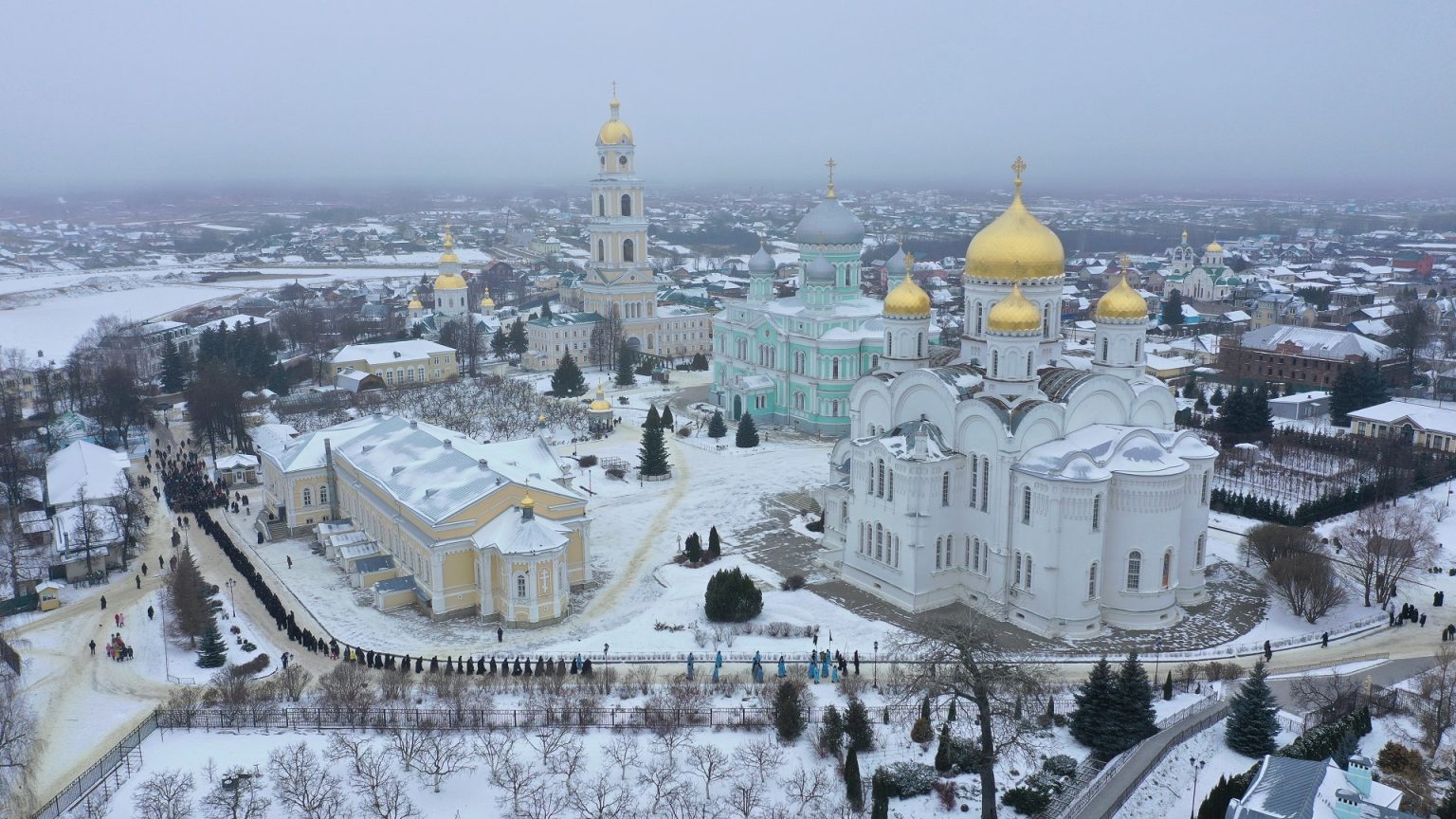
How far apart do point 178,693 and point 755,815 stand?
1118 cm

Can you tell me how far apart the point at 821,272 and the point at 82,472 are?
83.1 ft

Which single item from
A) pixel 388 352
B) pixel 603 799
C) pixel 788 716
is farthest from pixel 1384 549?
pixel 388 352

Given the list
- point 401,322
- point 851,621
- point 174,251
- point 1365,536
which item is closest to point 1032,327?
point 851,621

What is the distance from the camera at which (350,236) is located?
14738cm

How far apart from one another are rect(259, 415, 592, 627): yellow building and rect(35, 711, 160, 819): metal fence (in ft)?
23.4

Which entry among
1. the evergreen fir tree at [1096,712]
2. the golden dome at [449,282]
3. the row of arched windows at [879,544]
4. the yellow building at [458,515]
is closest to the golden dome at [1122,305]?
the row of arched windows at [879,544]

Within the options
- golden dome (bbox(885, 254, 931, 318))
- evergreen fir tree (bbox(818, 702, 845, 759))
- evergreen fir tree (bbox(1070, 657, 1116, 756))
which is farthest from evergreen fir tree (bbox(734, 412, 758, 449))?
evergreen fir tree (bbox(1070, 657, 1116, 756))

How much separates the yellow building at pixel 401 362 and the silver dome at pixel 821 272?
1879 cm

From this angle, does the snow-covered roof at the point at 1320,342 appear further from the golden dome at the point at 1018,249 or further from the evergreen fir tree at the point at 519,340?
the evergreen fir tree at the point at 519,340

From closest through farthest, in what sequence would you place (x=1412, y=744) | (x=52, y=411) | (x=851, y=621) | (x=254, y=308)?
(x=1412, y=744), (x=851, y=621), (x=52, y=411), (x=254, y=308)

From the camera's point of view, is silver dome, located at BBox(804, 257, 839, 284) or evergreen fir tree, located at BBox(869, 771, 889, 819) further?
silver dome, located at BBox(804, 257, 839, 284)

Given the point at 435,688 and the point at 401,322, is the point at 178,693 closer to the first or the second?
the point at 435,688

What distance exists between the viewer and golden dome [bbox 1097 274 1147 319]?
24156mm

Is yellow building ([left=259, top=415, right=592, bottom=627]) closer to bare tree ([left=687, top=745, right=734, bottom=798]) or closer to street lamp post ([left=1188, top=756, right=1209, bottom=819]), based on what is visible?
bare tree ([left=687, top=745, right=734, bottom=798])
